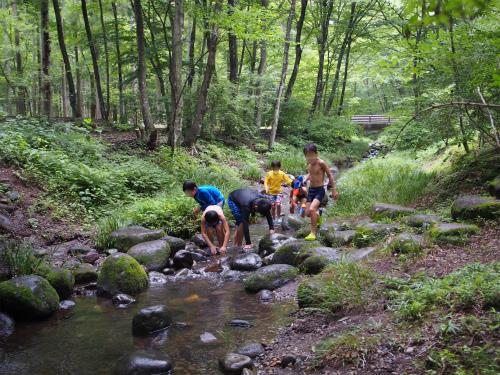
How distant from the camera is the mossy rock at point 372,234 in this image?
270 inches

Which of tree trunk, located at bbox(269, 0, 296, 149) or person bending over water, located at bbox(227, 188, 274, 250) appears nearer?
person bending over water, located at bbox(227, 188, 274, 250)

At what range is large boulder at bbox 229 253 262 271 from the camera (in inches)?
299

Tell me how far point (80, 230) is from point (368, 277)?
22.1 feet

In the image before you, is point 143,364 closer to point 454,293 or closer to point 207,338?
point 207,338

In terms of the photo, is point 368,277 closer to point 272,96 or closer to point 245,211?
point 245,211

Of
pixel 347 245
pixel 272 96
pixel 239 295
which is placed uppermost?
pixel 272 96

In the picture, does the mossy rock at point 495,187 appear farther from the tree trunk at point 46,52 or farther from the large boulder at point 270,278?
the tree trunk at point 46,52

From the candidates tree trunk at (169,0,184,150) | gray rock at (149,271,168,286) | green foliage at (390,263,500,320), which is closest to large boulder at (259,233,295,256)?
gray rock at (149,271,168,286)

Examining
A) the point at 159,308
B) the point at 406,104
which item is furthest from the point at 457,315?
the point at 406,104

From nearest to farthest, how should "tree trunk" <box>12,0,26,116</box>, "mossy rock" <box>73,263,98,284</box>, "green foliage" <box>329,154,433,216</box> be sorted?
"mossy rock" <box>73,263,98,284</box>, "green foliage" <box>329,154,433,216</box>, "tree trunk" <box>12,0,26,116</box>

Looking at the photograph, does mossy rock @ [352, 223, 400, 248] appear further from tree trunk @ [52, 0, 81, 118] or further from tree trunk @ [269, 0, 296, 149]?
tree trunk @ [52, 0, 81, 118]

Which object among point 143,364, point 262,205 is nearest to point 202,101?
point 262,205

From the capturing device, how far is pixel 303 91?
108 feet

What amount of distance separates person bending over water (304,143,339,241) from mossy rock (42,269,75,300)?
4045 mm
